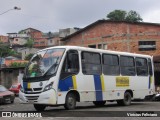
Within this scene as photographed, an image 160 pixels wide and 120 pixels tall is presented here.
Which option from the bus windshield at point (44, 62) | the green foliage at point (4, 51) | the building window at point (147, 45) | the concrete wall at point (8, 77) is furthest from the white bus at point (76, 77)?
the green foliage at point (4, 51)

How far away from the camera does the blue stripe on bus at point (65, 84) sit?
17047mm

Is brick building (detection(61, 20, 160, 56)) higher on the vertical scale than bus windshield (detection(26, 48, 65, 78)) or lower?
higher

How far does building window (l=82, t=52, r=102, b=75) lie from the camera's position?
18844 millimetres

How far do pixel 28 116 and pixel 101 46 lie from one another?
132 ft

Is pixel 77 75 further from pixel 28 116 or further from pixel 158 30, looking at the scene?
pixel 158 30

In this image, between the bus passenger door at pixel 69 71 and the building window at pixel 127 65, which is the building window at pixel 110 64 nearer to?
the building window at pixel 127 65

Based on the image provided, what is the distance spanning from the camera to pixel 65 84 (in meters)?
17.3

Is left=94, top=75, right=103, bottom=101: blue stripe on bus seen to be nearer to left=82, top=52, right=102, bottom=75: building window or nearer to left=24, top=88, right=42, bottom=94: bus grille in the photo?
left=82, top=52, right=102, bottom=75: building window

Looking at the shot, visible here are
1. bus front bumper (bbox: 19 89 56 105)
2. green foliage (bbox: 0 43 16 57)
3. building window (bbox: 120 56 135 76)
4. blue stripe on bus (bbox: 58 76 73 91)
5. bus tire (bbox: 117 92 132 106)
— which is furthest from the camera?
green foliage (bbox: 0 43 16 57)

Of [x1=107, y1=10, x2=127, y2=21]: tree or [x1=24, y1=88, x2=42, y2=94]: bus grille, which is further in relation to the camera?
[x1=107, y1=10, x2=127, y2=21]: tree

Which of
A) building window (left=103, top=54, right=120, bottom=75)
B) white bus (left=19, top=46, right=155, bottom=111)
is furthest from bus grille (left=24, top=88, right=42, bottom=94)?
building window (left=103, top=54, right=120, bottom=75)

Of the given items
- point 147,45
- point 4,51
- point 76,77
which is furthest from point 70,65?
point 4,51

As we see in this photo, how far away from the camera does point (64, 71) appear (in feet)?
57.1

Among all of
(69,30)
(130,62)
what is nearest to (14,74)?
(130,62)
